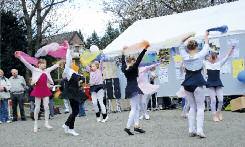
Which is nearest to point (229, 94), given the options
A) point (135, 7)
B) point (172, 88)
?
point (172, 88)

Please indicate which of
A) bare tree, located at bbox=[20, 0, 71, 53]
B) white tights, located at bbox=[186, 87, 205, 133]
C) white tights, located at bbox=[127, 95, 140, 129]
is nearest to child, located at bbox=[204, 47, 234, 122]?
white tights, located at bbox=[127, 95, 140, 129]

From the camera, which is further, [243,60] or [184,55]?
[243,60]

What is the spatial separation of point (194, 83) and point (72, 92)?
3.38 meters

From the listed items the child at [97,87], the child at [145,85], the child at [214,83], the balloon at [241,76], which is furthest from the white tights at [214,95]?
the child at [97,87]

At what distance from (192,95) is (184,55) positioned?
885 millimetres

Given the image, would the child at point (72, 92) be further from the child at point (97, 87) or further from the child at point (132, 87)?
the child at point (97, 87)

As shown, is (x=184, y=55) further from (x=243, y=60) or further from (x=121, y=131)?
(x=243, y=60)

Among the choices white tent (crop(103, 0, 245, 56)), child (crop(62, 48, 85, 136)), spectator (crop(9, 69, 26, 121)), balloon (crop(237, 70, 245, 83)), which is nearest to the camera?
child (crop(62, 48, 85, 136))

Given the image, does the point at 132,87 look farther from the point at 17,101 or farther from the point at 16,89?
the point at 17,101

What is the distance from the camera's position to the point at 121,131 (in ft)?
40.3

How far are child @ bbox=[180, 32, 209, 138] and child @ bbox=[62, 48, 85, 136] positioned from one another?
9.83ft

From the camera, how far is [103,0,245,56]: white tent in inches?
734

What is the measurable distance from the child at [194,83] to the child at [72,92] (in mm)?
2996

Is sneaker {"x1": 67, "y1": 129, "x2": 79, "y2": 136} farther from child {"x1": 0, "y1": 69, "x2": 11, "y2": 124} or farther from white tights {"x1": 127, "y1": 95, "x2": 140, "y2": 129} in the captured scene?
child {"x1": 0, "y1": 69, "x2": 11, "y2": 124}
